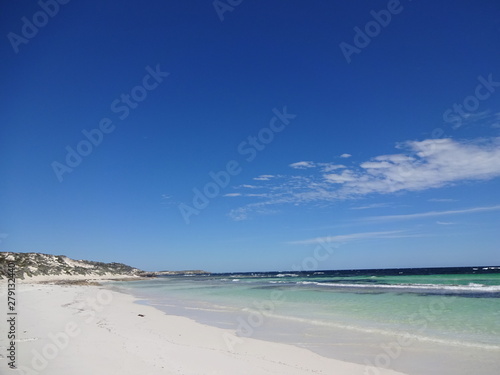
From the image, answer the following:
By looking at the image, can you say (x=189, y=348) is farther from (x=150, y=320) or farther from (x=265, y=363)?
(x=150, y=320)

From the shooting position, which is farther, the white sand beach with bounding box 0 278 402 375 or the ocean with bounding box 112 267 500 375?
the ocean with bounding box 112 267 500 375

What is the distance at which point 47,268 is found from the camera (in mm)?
57062

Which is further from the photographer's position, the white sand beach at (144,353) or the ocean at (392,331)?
the ocean at (392,331)

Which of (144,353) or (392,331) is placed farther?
(392,331)

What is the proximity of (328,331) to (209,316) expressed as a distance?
7.25 meters

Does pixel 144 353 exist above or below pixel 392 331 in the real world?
above

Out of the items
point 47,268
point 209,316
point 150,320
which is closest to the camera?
point 150,320

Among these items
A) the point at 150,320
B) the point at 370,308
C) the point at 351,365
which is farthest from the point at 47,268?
the point at 351,365

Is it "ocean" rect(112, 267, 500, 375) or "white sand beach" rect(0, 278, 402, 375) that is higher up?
"white sand beach" rect(0, 278, 402, 375)

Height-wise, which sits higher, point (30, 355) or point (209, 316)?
point (30, 355)

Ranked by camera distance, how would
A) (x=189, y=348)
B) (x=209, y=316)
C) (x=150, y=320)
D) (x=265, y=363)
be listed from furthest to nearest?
(x=209, y=316) → (x=150, y=320) → (x=189, y=348) → (x=265, y=363)

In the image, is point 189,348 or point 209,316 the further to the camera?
point 209,316

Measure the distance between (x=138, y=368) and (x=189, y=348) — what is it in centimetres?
282

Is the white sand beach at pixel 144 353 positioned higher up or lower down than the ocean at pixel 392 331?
higher up
